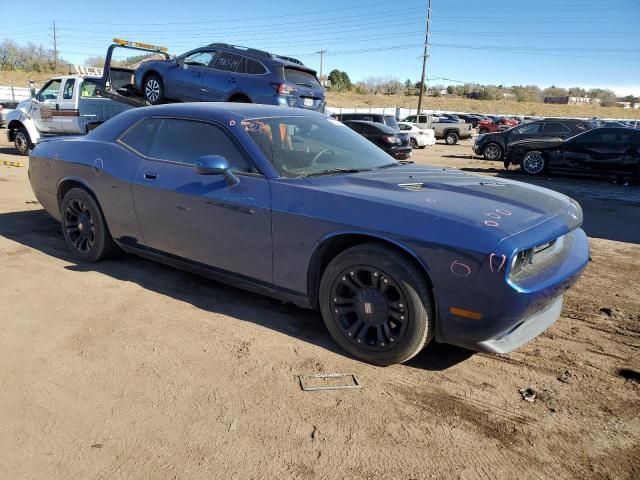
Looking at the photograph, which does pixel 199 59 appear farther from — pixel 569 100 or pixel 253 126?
pixel 569 100

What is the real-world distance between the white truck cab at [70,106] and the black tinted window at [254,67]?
3617 mm

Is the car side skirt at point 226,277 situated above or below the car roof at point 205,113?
below

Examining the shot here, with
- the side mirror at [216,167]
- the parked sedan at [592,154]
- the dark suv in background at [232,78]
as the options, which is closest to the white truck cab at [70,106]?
the dark suv in background at [232,78]

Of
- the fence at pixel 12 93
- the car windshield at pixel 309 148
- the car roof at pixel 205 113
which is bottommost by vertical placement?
the car windshield at pixel 309 148

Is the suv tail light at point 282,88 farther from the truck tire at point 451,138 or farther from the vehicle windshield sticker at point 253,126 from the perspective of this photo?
the truck tire at point 451,138

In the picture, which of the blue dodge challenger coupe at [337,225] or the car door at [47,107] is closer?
the blue dodge challenger coupe at [337,225]

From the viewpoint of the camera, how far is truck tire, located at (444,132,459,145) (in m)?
29.0

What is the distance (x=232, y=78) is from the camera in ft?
29.6

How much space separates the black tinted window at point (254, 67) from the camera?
895 cm

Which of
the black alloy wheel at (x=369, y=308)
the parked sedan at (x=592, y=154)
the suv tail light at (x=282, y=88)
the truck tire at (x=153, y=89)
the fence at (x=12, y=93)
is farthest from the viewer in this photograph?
the fence at (x=12, y=93)

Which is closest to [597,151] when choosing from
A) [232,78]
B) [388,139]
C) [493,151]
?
[493,151]

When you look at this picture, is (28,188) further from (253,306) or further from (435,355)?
(435,355)

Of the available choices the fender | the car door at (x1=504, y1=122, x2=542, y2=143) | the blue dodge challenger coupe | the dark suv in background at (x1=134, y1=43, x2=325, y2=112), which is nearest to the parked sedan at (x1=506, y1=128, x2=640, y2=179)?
the car door at (x1=504, y1=122, x2=542, y2=143)

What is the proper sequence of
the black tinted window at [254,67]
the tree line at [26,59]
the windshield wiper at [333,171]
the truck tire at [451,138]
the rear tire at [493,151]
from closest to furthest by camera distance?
the windshield wiper at [333,171]
the black tinted window at [254,67]
the rear tire at [493,151]
the truck tire at [451,138]
the tree line at [26,59]
